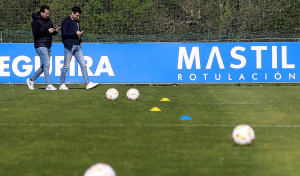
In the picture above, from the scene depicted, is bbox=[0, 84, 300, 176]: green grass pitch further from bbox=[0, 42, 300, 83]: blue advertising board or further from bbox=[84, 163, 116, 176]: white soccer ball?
bbox=[0, 42, 300, 83]: blue advertising board

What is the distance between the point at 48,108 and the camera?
11.7 m

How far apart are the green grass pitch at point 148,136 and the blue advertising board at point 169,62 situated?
4443mm

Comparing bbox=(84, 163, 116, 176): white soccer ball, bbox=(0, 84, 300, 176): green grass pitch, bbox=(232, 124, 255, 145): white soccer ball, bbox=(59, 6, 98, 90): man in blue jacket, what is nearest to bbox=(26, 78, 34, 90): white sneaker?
bbox=(59, 6, 98, 90): man in blue jacket

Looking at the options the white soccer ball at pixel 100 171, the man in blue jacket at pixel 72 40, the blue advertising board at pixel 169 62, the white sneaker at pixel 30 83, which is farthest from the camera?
the blue advertising board at pixel 169 62

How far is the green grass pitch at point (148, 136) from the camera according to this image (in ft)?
19.3

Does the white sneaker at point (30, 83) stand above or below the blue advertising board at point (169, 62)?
below

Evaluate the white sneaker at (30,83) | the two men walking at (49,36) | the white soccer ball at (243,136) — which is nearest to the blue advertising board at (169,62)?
the white sneaker at (30,83)

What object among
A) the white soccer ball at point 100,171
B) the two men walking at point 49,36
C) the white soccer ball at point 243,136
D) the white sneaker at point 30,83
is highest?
the two men walking at point 49,36

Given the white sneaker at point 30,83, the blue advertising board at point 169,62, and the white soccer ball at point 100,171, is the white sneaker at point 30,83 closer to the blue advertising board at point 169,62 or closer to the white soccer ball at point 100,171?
the blue advertising board at point 169,62

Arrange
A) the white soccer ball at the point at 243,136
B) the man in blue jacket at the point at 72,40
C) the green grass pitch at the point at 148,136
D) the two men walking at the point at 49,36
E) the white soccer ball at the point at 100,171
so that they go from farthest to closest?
1. the man in blue jacket at the point at 72,40
2. the two men walking at the point at 49,36
3. the white soccer ball at the point at 243,136
4. the green grass pitch at the point at 148,136
5. the white soccer ball at the point at 100,171

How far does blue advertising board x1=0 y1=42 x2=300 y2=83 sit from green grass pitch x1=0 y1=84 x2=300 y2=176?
4.44 m

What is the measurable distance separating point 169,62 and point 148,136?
36.2 feet

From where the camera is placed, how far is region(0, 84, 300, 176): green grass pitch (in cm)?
588

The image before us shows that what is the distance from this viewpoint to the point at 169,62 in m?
18.8
